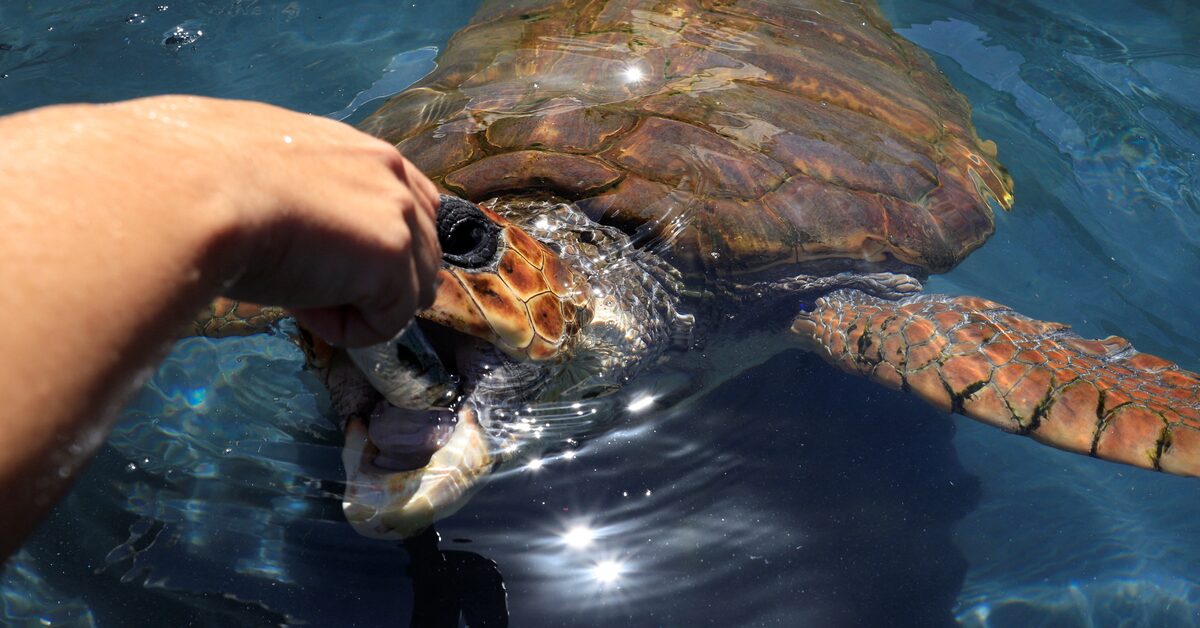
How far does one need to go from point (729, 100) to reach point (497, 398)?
160cm

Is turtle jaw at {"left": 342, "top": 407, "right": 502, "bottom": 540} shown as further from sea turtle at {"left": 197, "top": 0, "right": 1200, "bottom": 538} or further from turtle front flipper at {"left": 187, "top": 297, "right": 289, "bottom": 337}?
turtle front flipper at {"left": 187, "top": 297, "right": 289, "bottom": 337}

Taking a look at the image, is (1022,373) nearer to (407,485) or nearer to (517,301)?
(517,301)

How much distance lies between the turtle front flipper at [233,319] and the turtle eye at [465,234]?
1.00 metres

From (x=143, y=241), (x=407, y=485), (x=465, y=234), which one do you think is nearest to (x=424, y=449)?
(x=407, y=485)

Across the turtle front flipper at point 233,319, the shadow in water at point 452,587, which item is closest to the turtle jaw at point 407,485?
the shadow in water at point 452,587

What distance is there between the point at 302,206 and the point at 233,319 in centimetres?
209

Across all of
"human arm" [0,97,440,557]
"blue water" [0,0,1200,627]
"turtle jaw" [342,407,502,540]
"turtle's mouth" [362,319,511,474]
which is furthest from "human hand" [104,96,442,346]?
"blue water" [0,0,1200,627]

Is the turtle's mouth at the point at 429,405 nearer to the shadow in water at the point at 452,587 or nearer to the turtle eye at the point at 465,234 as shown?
the turtle eye at the point at 465,234

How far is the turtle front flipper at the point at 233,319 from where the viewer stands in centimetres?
275

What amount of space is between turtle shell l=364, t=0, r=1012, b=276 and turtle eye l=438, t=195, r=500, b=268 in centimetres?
74

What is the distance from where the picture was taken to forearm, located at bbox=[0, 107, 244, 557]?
0.67m

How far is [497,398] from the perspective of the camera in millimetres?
2236

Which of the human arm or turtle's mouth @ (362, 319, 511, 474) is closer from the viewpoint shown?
the human arm

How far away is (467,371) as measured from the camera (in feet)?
7.07
